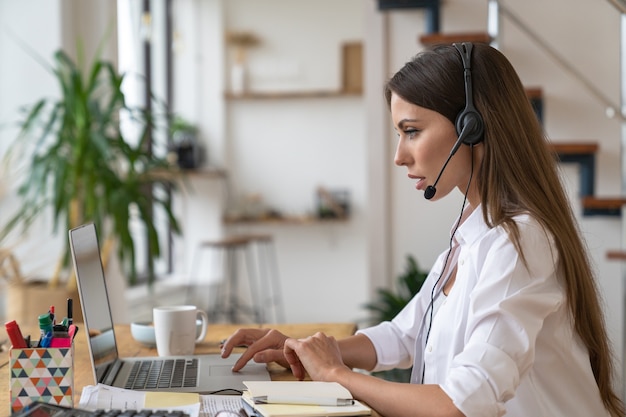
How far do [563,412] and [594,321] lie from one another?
0.52 feet

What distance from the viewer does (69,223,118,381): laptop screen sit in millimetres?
1377

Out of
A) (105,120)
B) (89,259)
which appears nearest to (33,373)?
(89,259)

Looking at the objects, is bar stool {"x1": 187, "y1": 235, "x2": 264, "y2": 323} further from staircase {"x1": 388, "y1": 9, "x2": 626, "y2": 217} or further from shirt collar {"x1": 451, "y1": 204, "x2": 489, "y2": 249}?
shirt collar {"x1": 451, "y1": 204, "x2": 489, "y2": 249}

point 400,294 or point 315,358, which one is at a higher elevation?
point 315,358

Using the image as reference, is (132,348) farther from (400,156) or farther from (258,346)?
(400,156)

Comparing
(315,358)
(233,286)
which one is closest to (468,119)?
(315,358)

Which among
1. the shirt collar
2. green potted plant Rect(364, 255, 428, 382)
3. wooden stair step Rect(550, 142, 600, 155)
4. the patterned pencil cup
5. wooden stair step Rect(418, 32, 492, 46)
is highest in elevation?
wooden stair step Rect(418, 32, 492, 46)

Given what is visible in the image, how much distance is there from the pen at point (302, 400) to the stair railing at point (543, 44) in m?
2.76

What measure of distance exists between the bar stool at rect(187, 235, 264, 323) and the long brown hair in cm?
501

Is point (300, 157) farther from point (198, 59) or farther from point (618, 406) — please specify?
point (618, 406)

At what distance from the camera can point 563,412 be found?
1392mm

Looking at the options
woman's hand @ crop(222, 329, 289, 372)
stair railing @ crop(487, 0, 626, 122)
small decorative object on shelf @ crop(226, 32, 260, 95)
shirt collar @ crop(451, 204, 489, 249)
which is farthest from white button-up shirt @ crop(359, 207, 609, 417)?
small decorative object on shelf @ crop(226, 32, 260, 95)

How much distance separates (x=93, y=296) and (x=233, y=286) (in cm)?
519

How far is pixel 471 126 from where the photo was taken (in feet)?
4.51
